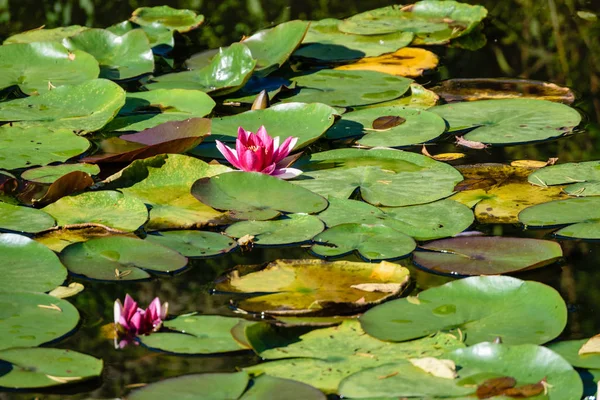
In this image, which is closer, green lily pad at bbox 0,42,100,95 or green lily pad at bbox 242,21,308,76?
green lily pad at bbox 0,42,100,95

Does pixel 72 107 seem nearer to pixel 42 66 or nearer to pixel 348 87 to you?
pixel 42 66

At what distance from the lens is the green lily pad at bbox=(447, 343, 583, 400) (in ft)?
Answer: 5.44

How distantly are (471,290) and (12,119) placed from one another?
1986 mm

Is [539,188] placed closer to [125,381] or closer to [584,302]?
[584,302]

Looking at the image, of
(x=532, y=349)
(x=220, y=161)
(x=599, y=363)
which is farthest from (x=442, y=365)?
(x=220, y=161)

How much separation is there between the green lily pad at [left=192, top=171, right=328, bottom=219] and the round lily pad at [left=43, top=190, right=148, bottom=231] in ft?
0.62

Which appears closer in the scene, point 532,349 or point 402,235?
point 532,349

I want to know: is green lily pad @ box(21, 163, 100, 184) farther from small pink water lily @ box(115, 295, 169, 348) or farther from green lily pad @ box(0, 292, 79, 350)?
small pink water lily @ box(115, 295, 169, 348)

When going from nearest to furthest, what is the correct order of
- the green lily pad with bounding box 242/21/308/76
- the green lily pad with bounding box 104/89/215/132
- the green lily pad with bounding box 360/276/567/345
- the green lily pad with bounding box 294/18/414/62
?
the green lily pad with bounding box 360/276/567/345
the green lily pad with bounding box 104/89/215/132
the green lily pad with bounding box 242/21/308/76
the green lily pad with bounding box 294/18/414/62

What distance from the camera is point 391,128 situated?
128 inches

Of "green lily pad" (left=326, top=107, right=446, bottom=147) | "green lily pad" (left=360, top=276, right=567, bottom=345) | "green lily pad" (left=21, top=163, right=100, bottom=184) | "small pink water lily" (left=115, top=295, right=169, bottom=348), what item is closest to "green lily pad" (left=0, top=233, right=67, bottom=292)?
"small pink water lily" (left=115, top=295, right=169, bottom=348)

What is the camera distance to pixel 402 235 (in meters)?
2.40

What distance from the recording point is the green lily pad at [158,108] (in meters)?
3.32

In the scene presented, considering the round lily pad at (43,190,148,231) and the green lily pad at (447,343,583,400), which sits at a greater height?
the green lily pad at (447,343,583,400)
